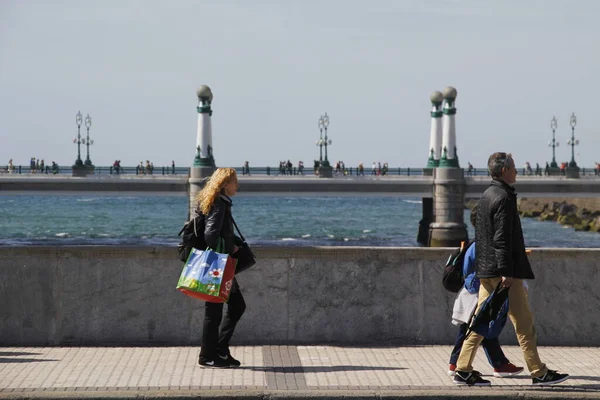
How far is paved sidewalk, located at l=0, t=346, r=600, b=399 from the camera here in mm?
8344

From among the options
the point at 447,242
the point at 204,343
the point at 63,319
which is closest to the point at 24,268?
the point at 63,319

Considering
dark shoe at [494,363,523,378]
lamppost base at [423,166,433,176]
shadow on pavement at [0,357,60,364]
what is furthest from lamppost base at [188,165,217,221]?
dark shoe at [494,363,523,378]

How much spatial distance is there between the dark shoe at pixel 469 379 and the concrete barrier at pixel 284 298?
1.83m

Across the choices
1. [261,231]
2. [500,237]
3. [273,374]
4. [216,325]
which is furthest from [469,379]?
[261,231]

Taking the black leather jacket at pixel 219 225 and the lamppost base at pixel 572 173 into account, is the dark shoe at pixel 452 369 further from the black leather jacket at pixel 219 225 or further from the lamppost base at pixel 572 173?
the lamppost base at pixel 572 173

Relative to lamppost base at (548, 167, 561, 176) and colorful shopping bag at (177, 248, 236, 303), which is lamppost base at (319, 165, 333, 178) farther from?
colorful shopping bag at (177, 248, 236, 303)

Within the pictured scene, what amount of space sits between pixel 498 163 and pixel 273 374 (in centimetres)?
240

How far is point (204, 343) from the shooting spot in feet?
30.7

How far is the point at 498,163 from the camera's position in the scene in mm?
8516

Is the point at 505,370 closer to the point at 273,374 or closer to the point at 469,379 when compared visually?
the point at 469,379

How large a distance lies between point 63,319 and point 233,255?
2126 millimetres

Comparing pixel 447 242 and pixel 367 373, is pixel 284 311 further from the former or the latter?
pixel 447 242

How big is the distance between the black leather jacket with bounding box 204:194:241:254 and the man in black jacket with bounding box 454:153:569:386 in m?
1.93

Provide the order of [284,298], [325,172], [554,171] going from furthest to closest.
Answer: [554,171] → [325,172] → [284,298]
